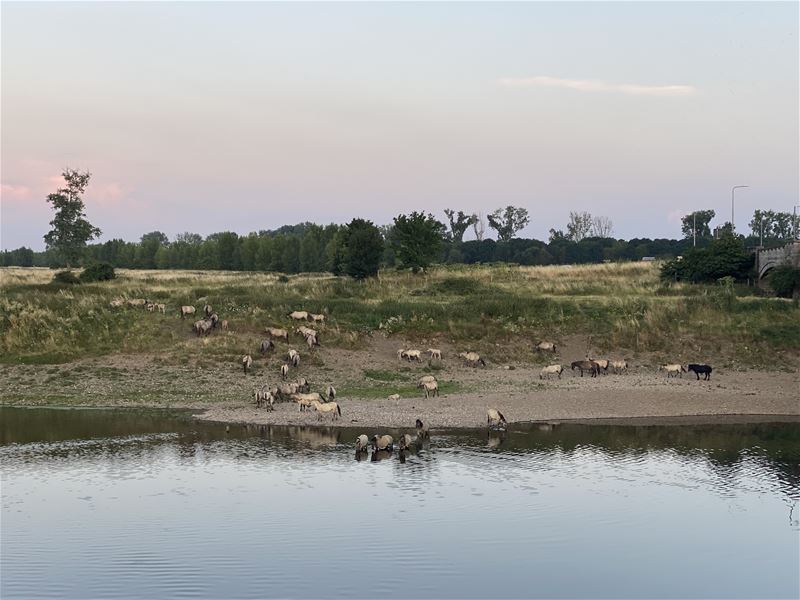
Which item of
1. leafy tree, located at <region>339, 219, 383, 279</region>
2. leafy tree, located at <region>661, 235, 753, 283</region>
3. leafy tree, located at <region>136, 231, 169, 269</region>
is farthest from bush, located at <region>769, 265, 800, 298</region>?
leafy tree, located at <region>136, 231, 169, 269</region>

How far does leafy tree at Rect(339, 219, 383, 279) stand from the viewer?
78500mm

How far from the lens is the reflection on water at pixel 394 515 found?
16672 mm

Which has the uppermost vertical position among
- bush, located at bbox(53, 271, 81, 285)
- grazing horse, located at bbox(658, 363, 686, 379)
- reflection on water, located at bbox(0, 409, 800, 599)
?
bush, located at bbox(53, 271, 81, 285)

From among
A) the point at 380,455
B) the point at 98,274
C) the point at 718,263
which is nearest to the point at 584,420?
the point at 380,455

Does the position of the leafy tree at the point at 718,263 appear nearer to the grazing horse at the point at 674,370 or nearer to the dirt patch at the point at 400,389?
the dirt patch at the point at 400,389

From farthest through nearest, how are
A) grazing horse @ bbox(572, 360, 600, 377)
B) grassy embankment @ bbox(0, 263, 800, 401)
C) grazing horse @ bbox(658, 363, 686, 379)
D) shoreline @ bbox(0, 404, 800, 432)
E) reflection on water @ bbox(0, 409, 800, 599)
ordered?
grassy embankment @ bbox(0, 263, 800, 401), grazing horse @ bbox(572, 360, 600, 377), grazing horse @ bbox(658, 363, 686, 379), shoreline @ bbox(0, 404, 800, 432), reflection on water @ bbox(0, 409, 800, 599)

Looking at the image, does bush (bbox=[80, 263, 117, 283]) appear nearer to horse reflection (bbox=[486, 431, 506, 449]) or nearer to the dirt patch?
the dirt patch

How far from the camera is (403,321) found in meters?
49.9

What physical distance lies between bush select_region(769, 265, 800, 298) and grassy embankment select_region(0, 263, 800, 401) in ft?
10.1

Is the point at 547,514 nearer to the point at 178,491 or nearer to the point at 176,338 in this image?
the point at 178,491

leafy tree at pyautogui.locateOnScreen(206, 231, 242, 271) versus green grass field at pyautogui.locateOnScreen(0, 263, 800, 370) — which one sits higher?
leafy tree at pyautogui.locateOnScreen(206, 231, 242, 271)

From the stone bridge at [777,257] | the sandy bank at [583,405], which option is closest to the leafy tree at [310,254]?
the stone bridge at [777,257]

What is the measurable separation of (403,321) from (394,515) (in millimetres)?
29564

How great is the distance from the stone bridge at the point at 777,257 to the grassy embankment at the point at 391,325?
6.42 m
